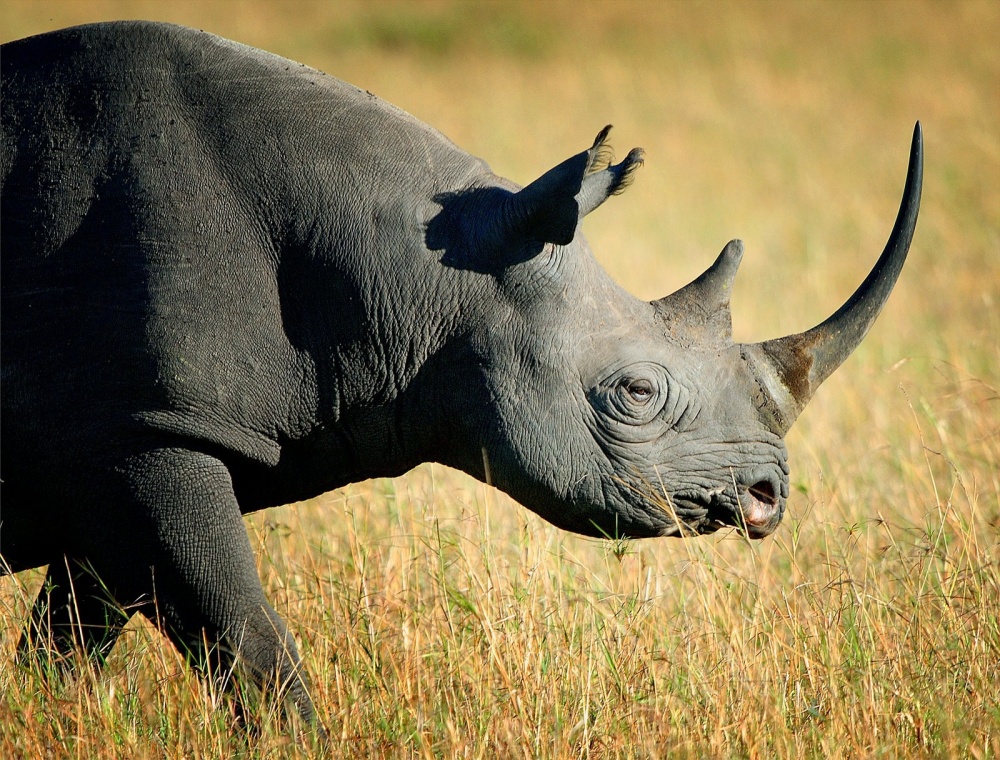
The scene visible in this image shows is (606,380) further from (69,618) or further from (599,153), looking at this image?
(69,618)

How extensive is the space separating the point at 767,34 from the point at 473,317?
727 inches

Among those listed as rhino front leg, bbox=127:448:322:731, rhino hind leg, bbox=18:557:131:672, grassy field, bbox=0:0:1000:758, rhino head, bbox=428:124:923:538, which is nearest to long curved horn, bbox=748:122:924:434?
rhino head, bbox=428:124:923:538

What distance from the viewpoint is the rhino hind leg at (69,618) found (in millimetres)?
4246

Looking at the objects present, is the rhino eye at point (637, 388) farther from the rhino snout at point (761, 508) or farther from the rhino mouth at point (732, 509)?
the rhino snout at point (761, 508)

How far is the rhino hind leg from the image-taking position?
13.9 feet

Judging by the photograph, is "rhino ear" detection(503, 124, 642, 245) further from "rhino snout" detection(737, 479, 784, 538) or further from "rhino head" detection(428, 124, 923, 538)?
"rhino snout" detection(737, 479, 784, 538)

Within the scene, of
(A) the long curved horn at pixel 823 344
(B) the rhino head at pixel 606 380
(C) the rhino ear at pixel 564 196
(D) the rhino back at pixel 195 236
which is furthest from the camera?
(A) the long curved horn at pixel 823 344

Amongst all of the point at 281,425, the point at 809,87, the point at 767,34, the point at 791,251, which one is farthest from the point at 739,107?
the point at 281,425

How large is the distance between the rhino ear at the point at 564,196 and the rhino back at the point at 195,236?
0.29 metres

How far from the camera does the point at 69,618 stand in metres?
4.27

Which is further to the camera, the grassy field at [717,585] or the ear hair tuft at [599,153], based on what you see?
the ear hair tuft at [599,153]

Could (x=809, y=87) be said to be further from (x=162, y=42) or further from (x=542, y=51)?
(x=162, y=42)

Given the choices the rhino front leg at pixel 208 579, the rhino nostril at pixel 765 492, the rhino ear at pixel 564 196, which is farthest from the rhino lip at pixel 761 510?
the rhino front leg at pixel 208 579

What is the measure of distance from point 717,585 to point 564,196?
1460 mm
